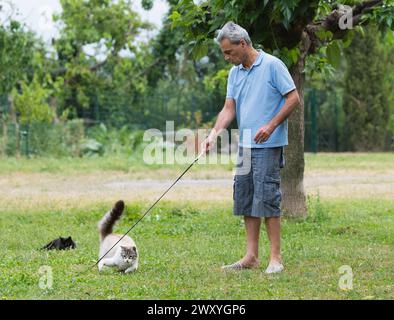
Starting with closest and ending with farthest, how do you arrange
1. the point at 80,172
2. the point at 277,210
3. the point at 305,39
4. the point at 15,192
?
the point at 277,210 → the point at 305,39 → the point at 15,192 → the point at 80,172

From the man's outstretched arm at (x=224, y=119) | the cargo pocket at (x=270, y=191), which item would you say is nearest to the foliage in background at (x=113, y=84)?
the man's outstretched arm at (x=224, y=119)

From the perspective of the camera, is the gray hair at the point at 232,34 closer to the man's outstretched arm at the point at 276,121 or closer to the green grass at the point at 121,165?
the man's outstretched arm at the point at 276,121

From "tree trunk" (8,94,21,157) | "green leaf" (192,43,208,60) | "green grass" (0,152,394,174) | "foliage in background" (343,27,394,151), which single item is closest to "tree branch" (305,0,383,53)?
"green leaf" (192,43,208,60)

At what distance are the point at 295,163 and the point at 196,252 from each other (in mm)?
2345

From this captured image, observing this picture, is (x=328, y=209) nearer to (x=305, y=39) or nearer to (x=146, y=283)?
(x=305, y=39)

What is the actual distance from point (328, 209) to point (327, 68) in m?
2.10

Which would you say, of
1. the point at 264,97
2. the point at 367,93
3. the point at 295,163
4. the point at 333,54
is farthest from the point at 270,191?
the point at 367,93

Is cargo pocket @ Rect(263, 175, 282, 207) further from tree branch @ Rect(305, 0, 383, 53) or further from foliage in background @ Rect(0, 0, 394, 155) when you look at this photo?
foliage in background @ Rect(0, 0, 394, 155)

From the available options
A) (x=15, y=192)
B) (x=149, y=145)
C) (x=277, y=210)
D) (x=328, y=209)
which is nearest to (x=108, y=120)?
(x=149, y=145)

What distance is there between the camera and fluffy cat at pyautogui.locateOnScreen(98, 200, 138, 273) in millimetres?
6574

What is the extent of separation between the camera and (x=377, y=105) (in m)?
23.3

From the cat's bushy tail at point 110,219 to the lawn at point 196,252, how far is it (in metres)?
0.28

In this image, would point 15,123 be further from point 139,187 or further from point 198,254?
point 198,254

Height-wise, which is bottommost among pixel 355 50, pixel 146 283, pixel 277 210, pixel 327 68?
pixel 146 283
